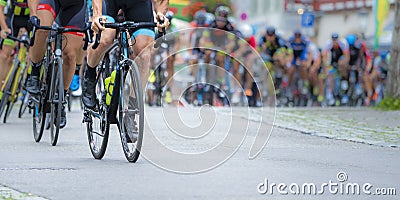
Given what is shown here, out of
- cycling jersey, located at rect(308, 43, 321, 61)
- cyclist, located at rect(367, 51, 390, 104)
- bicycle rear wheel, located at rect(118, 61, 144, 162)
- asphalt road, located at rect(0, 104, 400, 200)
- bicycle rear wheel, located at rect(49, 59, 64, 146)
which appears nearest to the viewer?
asphalt road, located at rect(0, 104, 400, 200)

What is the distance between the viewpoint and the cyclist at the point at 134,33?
359 inches

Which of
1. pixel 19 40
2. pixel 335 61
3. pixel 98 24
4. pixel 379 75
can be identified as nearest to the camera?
pixel 98 24

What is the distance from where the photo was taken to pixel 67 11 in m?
11.3

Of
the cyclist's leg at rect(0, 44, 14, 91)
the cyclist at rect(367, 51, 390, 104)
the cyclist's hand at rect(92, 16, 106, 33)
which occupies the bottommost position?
the cyclist at rect(367, 51, 390, 104)

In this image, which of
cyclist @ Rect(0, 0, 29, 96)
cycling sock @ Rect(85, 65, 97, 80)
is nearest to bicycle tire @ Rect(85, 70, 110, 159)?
cycling sock @ Rect(85, 65, 97, 80)

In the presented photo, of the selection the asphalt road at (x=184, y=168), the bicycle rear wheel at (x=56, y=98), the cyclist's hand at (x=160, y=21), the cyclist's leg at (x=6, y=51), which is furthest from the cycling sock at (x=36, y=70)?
the cyclist's hand at (x=160, y=21)

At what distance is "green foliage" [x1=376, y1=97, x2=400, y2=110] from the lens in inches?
742

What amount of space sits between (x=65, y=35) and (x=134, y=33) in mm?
2088

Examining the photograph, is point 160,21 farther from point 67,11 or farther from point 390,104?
point 390,104

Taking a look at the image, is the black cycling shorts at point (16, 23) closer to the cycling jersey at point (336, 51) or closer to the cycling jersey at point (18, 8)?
the cycling jersey at point (18, 8)

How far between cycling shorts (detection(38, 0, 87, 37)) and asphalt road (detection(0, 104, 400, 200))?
111 centimetres

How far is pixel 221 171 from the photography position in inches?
334

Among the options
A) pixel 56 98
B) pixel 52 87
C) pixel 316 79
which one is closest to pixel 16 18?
pixel 52 87

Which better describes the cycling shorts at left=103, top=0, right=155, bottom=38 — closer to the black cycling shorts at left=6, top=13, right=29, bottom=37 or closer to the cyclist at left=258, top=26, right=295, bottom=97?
the black cycling shorts at left=6, top=13, right=29, bottom=37
